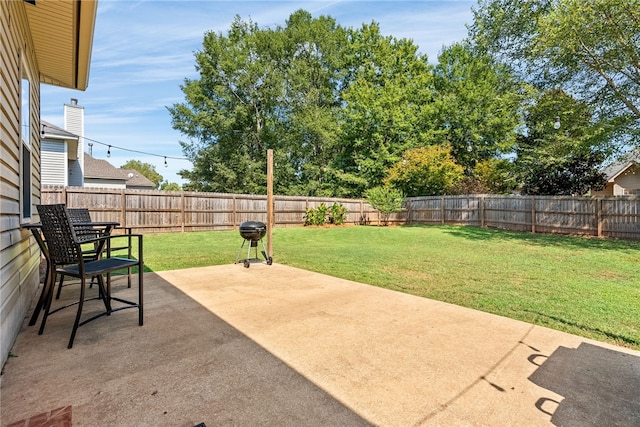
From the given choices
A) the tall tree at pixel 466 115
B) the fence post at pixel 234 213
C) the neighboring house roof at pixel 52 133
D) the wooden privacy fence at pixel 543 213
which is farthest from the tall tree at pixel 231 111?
the wooden privacy fence at pixel 543 213

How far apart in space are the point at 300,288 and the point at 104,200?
29.4 ft

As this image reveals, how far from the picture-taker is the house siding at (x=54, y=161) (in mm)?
12188

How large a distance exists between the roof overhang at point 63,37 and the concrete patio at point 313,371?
8.91 feet

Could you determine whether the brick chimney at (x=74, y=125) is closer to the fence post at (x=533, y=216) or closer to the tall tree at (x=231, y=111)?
the tall tree at (x=231, y=111)

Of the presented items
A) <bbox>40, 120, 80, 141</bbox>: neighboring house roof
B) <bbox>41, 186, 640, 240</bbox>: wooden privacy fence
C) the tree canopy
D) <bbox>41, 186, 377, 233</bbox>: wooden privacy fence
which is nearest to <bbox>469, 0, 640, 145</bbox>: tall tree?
<bbox>41, 186, 640, 240</bbox>: wooden privacy fence

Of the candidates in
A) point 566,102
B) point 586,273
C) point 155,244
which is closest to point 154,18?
point 155,244

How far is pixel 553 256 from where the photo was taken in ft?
23.6

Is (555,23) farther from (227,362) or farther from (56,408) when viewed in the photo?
(56,408)

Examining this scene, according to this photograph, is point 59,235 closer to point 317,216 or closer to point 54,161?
point 317,216

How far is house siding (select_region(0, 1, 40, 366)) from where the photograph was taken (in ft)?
7.22

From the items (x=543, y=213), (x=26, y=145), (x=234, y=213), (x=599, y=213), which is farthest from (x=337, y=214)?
(x=26, y=145)

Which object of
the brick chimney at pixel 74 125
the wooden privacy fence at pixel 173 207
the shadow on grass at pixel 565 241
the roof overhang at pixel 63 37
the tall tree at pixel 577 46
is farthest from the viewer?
the brick chimney at pixel 74 125

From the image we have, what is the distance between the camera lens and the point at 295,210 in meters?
14.6

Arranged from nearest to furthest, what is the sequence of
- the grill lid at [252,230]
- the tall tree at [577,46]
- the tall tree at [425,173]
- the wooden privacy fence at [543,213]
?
the grill lid at [252,230] < the tall tree at [577,46] < the wooden privacy fence at [543,213] < the tall tree at [425,173]
